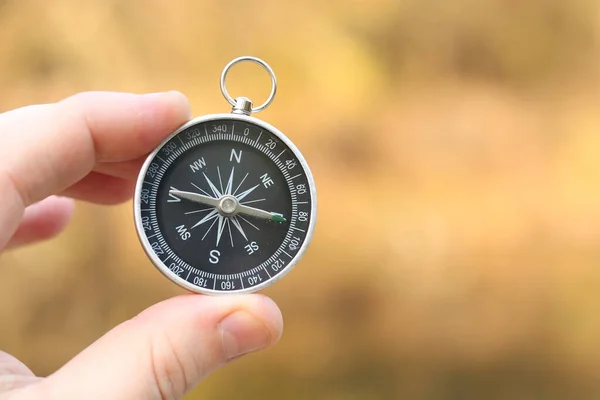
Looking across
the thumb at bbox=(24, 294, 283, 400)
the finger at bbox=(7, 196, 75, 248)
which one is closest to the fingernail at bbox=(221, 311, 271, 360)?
the thumb at bbox=(24, 294, 283, 400)

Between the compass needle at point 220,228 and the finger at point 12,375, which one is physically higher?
the compass needle at point 220,228

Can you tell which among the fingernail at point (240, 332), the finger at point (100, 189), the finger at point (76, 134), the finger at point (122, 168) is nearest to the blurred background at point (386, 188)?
the finger at point (100, 189)

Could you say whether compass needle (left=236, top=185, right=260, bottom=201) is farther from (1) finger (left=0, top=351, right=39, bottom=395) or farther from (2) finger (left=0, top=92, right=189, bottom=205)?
(1) finger (left=0, top=351, right=39, bottom=395)

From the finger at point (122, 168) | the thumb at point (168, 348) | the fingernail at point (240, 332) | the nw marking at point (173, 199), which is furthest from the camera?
the finger at point (122, 168)

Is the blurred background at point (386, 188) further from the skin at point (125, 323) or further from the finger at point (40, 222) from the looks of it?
the skin at point (125, 323)

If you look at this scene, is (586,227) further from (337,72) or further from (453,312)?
(337,72)

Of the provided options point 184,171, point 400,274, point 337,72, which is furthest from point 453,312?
point 184,171

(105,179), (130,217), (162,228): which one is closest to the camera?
(162,228)

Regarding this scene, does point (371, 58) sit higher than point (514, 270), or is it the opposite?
point (371, 58)
